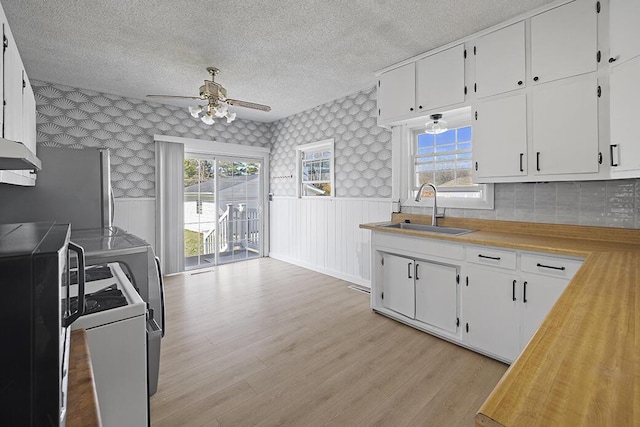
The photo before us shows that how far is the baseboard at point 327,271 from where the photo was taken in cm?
411

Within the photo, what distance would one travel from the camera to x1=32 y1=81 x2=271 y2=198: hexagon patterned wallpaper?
3.77 m

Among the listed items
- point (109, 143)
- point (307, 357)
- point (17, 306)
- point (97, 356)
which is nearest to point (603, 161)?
point (307, 357)

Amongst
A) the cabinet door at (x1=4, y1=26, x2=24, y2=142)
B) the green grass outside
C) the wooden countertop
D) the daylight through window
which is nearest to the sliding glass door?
the green grass outside

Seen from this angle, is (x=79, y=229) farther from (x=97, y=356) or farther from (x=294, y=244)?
(x=294, y=244)

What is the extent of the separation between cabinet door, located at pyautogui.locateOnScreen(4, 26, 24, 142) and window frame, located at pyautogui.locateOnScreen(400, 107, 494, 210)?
10.5 ft

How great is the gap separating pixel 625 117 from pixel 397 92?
1887 millimetres

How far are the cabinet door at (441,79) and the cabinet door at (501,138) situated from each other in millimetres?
293

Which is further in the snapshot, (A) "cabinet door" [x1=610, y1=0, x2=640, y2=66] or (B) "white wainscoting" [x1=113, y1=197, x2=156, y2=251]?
(B) "white wainscoting" [x1=113, y1=197, x2=156, y2=251]

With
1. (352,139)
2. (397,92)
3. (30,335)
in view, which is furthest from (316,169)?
(30,335)

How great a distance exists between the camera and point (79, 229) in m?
2.62

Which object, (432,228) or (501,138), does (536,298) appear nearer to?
(432,228)

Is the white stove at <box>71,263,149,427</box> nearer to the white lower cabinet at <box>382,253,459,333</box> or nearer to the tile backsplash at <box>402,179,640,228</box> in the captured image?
the white lower cabinet at <box>382,253,459,333</box>

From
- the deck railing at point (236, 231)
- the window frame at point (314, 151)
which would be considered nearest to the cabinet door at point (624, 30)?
the window frame at point (314, 151)

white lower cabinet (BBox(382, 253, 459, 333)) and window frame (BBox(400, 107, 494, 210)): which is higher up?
window frame (BBox(400, 107, 494, 210))
